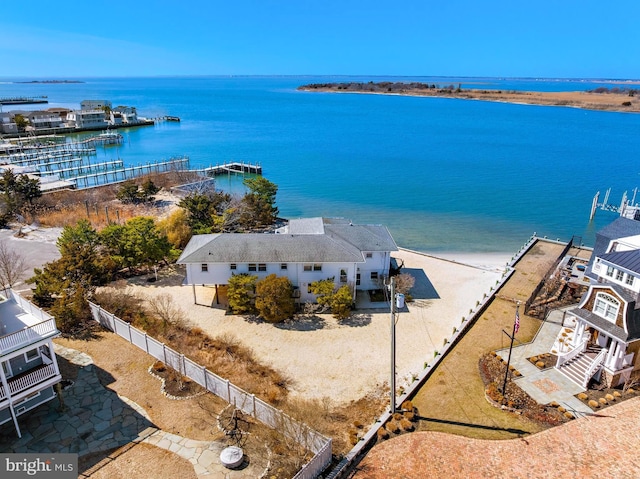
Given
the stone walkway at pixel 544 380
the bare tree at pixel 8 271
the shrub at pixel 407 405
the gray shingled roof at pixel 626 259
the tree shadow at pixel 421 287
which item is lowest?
the tree shadow at pixel 421 287

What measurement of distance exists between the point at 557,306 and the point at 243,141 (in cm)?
9065

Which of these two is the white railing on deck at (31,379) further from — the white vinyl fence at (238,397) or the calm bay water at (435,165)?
the calm bay water at (435,165)

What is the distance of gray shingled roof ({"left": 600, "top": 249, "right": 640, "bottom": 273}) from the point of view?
2316 cm

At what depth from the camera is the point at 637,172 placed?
7544cm

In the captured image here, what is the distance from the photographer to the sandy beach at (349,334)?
70.3ft

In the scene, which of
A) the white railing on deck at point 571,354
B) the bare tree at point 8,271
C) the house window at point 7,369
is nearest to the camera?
the house window at point 7,369

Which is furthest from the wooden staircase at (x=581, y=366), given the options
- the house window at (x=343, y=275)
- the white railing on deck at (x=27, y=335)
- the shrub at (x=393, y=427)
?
the white railing on deck at (x=27, y=335)

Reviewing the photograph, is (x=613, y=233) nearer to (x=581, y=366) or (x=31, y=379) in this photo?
(x=581, y=366)

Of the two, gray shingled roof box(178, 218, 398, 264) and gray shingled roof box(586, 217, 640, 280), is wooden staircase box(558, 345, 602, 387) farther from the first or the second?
gray shingled roof box(178, 218, 398, 264)

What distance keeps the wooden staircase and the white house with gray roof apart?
41.6 feet

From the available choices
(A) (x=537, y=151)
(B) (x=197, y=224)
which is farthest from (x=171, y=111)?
(B) (x=197, y=224)

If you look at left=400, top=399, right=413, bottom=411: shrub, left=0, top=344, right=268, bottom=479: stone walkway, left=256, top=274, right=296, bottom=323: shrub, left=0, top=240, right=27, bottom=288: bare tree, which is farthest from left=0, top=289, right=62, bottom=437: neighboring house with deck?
left=400, top=399, right=413, bottom=411: shrub

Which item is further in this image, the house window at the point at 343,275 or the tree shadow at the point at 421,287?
the tree shadow at the point at 421,287

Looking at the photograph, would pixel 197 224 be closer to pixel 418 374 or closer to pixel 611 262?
pixel 418 374
